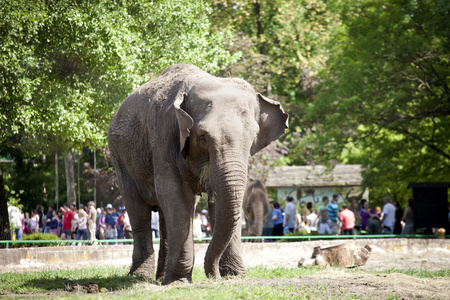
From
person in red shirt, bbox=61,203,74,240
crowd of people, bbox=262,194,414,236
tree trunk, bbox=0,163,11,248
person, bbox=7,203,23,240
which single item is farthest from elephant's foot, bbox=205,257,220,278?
person in red shirt, bbox=61,203,74,240

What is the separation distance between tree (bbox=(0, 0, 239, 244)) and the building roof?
541 inches

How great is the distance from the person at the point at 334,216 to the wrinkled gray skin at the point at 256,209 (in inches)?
89.8

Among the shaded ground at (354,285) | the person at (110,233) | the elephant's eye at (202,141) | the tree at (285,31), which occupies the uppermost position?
the tree at (285,31)

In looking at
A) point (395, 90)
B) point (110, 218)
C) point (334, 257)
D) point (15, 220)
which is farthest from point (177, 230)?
point (395, 90)

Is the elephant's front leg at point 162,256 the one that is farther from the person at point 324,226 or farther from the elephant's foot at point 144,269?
the person at point 324,226

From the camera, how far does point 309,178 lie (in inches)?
1344

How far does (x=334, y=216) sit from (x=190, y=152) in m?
15.3

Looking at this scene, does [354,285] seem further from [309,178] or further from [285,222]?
[309,178]

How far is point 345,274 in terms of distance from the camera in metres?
10.8

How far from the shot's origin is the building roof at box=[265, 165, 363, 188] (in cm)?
3388

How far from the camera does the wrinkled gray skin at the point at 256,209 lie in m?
22.7

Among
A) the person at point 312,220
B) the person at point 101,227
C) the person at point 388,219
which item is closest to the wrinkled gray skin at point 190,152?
the person at point 388,219

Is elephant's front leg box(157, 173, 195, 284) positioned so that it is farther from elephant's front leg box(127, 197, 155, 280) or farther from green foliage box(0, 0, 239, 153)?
green foliage box(0, 0, 239, 153)

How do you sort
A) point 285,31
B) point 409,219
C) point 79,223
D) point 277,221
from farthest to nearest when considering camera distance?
point 285,31, point 79,223, point 409,219, point 277,221
